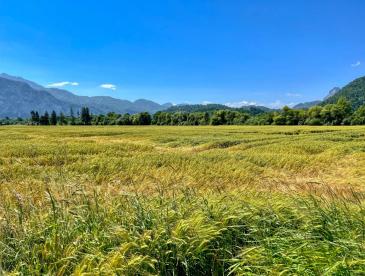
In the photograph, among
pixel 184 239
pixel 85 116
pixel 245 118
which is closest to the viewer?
pixel 184 239

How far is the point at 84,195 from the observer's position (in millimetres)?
5707

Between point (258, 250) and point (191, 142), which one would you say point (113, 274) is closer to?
point (258, 250)

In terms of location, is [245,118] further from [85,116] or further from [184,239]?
[184,239]

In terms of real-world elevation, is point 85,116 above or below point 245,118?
above

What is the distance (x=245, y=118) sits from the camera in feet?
425

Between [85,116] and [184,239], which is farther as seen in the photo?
[85,116]

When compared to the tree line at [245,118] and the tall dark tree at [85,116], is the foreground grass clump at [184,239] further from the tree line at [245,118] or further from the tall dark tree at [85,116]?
the tall dark tree at [85,116]

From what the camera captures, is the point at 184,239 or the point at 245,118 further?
the point at 245,118

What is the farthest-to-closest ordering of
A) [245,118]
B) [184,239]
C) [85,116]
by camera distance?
[85,116]
[245,118]
[184,239]

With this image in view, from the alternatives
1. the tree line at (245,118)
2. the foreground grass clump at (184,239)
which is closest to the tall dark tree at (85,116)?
the tree line at (245,118)

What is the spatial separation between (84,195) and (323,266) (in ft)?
12.6

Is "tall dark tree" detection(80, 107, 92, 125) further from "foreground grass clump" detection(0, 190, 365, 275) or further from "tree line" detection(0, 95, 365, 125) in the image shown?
"foreground grass clump" detection(0, 190, 365, 275)

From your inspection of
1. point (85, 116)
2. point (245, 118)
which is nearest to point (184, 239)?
point (245, 118)

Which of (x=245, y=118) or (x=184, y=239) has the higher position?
(x=184, y=239)
